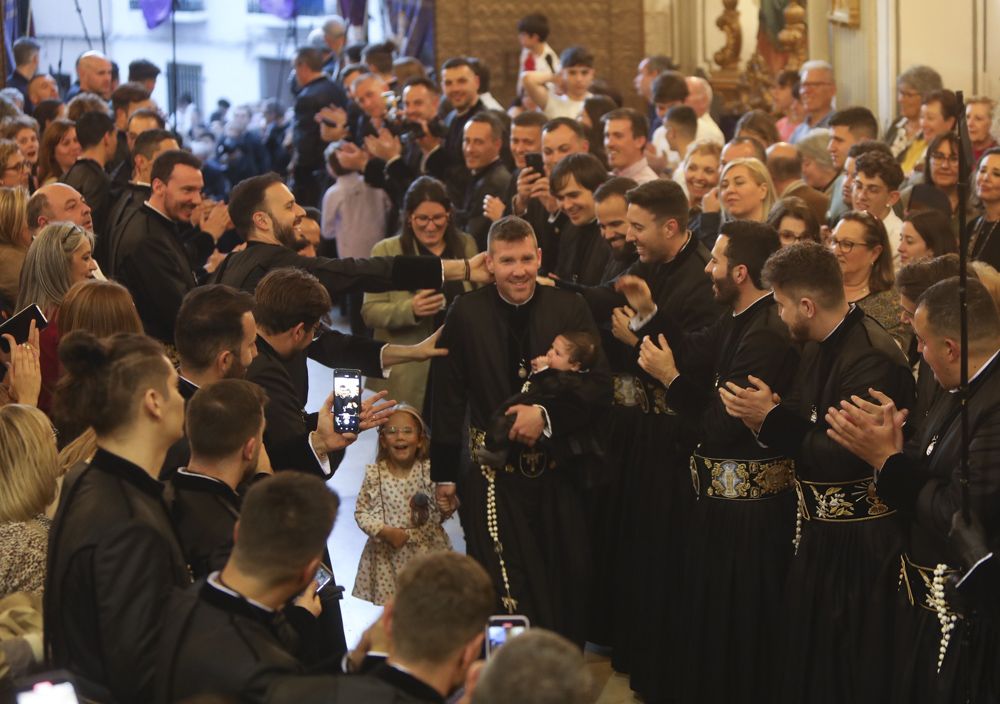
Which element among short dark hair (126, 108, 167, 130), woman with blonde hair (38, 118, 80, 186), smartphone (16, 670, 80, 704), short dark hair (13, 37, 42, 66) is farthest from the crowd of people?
short dark hair (13, 37, 42, 66)

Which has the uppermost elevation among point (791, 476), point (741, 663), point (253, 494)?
point (253, 494)

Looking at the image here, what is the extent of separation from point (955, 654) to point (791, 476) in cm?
110

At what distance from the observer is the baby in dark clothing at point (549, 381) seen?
5.60m

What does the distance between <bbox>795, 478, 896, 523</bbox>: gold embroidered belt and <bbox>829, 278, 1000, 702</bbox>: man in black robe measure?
8.3 inches

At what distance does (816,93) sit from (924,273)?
5.80 meters

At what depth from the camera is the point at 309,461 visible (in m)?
4.88

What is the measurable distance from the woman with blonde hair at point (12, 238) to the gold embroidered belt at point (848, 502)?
11.5ft

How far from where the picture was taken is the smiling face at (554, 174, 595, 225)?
7.11 metres

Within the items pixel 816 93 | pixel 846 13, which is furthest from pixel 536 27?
pixel 816 93

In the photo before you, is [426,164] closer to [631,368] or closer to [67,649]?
[631,368]

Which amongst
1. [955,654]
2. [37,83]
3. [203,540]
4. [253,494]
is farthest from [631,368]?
[37,83]

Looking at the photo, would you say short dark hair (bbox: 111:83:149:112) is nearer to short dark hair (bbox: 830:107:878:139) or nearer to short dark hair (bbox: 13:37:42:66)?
short dark hair (bbox: 13:37:42:66)

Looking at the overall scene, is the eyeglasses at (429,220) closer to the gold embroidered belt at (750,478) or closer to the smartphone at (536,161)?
the smartphone at (536,161)

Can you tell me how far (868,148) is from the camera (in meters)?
7.49
